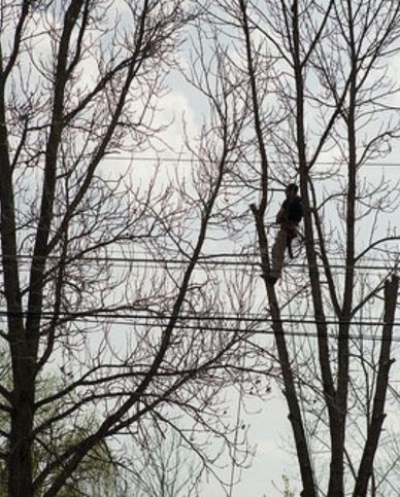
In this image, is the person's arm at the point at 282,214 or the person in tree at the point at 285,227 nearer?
the person in tree at the point at 285,227

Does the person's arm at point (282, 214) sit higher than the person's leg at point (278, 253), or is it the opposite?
the person's arm at point (282, 214)

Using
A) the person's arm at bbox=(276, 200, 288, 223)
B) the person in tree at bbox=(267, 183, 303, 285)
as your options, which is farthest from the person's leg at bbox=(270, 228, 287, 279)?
the person's arm at bbox=(276, 200, 288, 223)

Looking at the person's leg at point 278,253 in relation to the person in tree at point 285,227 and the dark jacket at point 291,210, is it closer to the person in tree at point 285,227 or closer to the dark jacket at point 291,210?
the person in tree at point 285,227

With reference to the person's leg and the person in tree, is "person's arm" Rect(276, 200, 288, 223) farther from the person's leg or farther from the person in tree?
the person's leg

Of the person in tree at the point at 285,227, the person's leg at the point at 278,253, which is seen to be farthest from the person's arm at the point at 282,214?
the person's leg at the point at 278,253

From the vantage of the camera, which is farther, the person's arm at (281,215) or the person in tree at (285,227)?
the person's arm at (281,215)

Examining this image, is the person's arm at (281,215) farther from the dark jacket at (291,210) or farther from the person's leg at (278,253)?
the person's leg at (278,253)

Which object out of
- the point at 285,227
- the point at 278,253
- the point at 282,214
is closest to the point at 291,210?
the point at 282,214

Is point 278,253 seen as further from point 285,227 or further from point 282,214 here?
point 282,214

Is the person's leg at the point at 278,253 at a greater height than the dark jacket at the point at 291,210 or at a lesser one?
lesser

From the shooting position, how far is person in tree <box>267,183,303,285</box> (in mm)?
14484

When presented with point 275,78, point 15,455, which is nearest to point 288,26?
point 275,78

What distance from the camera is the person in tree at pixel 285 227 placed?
14.5m

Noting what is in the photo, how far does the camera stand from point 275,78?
1644 cm
